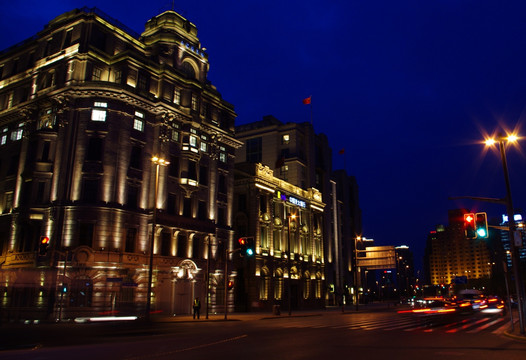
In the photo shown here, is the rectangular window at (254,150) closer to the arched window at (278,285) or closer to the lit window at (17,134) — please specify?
the arched window at (278,285)

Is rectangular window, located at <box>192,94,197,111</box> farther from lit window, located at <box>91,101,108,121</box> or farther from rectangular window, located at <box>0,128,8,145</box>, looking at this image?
rectangular window, located at <box>0,128,8,145</box>

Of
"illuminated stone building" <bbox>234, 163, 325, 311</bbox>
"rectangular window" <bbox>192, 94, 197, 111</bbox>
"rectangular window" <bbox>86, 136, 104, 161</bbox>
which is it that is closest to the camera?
"rectangular window" <bbox>86, 136, 104, 161</bbox>

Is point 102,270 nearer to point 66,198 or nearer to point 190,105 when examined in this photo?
point 66,198

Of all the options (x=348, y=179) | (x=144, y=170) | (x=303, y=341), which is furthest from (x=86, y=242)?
(x=348, y=179)

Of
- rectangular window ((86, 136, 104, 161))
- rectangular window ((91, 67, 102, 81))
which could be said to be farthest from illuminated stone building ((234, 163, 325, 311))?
rectangular window ((91, 67, 102, 81))

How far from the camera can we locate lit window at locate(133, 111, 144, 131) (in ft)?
155

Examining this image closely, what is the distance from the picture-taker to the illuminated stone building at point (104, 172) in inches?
1597

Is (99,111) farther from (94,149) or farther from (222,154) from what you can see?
(222,154)

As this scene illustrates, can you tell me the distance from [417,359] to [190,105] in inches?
1745

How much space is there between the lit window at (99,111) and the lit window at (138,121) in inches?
133

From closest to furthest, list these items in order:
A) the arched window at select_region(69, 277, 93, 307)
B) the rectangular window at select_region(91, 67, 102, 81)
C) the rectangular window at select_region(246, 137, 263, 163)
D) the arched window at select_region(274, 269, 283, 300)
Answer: the arched window at select_region(69, 277, 93, 307), the rectangular window at select_region(91, 67, 102, 81), the arched window at select_region(274, 269, 283, 300), the rectangular window at select_region(246, 137, 263, 163)

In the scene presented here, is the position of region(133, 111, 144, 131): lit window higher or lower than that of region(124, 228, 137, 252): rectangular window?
higher

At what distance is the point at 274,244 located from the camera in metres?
67.5

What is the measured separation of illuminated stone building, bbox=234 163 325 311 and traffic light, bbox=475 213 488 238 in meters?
34.2
